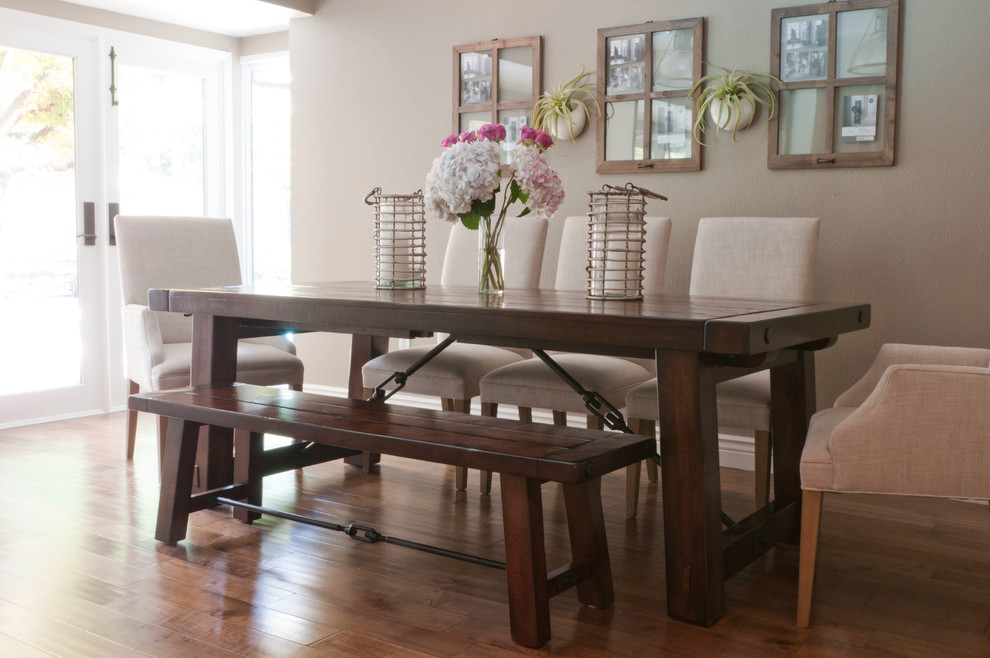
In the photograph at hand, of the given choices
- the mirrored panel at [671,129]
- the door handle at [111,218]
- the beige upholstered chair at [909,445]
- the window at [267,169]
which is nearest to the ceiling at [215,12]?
the window at [267,169]

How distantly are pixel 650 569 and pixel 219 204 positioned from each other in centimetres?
392

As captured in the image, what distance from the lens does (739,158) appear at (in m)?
3.71

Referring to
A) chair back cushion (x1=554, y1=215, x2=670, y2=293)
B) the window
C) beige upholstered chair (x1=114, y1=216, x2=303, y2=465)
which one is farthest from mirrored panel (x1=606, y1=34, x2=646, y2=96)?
the window

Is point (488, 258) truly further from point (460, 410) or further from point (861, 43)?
point (861, 43)

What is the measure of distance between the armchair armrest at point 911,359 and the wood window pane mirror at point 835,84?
3.37 ft

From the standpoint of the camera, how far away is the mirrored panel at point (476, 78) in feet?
14.2

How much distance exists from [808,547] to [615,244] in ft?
3.32

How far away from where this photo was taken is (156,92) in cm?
514

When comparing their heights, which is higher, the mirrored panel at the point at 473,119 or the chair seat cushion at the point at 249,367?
the mirrored panel at the point at 473,119

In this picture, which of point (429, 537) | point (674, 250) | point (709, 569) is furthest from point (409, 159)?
point (709, 569)

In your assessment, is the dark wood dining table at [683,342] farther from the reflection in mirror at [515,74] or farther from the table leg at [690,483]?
the reflection in mirror at [515,74]

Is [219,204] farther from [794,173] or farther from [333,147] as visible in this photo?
[794,173]

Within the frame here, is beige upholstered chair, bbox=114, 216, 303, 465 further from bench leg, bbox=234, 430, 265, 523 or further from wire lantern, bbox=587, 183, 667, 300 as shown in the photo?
wire lantern, bbox=587, 183, 667, 300

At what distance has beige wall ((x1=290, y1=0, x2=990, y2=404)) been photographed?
10.9 ft
